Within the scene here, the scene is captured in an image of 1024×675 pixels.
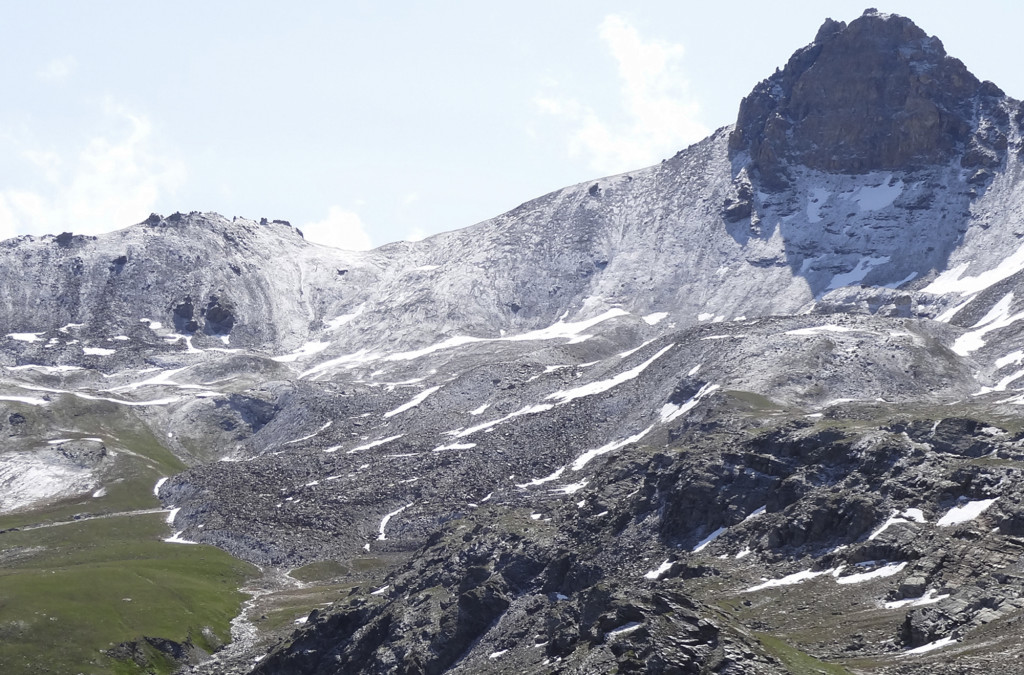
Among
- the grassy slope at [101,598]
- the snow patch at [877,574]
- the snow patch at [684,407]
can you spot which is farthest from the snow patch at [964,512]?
the grassy slope at [101,598]

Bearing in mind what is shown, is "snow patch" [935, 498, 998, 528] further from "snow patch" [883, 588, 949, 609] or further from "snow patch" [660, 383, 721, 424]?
"snow patch" [660, 383, 721, 424]

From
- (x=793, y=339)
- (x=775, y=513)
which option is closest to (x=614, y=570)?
(x=775, y=513)

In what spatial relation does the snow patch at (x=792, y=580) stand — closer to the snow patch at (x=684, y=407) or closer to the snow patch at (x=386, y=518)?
the snow patch at (x=684, y=407)

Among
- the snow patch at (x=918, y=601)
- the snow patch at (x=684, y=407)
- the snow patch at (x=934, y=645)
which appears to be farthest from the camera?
the snow patch at (x=684, y=407)

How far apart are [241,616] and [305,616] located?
11461 millimetres

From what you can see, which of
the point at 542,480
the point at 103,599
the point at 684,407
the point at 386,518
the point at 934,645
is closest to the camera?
the point at 934,645

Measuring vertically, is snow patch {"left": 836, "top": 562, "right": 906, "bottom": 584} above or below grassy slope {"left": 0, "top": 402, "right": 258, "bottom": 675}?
above

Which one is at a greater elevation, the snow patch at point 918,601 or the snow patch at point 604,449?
the snow patch at point 604,449

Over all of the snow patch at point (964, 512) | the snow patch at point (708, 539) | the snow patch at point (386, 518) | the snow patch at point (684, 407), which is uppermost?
the snow patch at point (684, 407)

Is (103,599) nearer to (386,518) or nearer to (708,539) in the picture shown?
(386,518)

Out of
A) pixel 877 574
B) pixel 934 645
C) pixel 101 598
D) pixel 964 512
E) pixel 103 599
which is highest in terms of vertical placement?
pixel 964 512

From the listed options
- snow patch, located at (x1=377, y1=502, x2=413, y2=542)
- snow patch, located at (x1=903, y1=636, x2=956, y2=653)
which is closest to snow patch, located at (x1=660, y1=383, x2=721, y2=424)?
snow patch, located at (x1=377, y1=502, x2=413, y2=542)

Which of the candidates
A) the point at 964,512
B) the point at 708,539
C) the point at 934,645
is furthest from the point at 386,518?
the point at 934,645

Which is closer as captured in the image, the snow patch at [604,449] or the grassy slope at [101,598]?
the grassy slope at [101,598]
